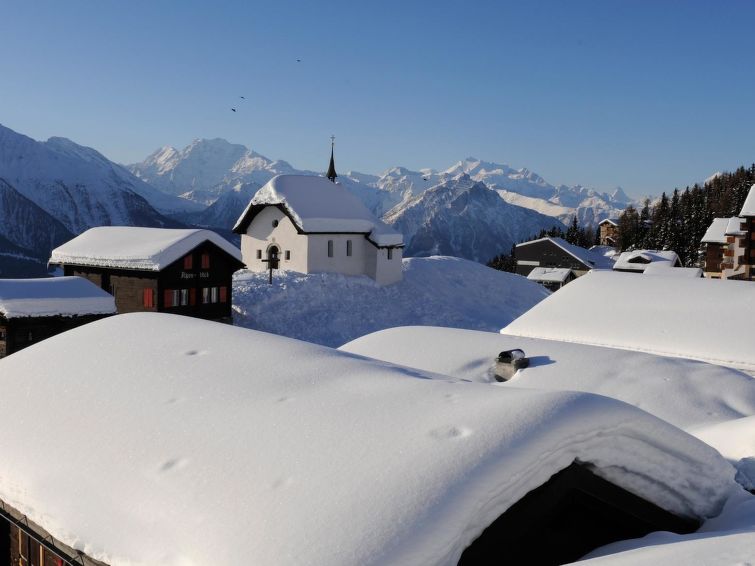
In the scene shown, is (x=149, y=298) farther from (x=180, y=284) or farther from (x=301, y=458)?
(x=301, y=458)

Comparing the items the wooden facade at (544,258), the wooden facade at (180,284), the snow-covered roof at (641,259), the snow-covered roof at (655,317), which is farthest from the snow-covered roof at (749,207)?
the wooden facade at (544,258)

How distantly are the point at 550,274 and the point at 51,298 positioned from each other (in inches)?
2230

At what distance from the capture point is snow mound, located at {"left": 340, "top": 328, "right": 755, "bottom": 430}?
39.0ft

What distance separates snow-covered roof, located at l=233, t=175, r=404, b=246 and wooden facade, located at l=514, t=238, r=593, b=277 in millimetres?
37403

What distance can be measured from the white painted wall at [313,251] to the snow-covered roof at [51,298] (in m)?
16.0

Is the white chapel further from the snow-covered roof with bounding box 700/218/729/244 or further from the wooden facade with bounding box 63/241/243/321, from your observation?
the snow-covered roof with bounding box 700/218/729/244

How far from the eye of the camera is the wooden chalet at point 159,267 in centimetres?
3014

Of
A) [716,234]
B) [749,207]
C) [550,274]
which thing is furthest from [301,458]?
[550,274]

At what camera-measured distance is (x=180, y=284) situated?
31031 millimetres

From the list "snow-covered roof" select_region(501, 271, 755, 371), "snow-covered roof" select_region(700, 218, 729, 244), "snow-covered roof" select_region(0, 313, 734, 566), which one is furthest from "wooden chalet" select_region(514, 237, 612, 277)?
"snow-covered roof" select_region(0, 313, 734, 566)

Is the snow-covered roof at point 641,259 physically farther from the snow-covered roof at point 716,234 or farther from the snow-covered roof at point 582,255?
Result: the snow-covered roof at point 716,234

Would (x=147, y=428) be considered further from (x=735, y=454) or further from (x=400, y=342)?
(x=400, y=342)

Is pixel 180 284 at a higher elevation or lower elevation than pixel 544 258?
lower

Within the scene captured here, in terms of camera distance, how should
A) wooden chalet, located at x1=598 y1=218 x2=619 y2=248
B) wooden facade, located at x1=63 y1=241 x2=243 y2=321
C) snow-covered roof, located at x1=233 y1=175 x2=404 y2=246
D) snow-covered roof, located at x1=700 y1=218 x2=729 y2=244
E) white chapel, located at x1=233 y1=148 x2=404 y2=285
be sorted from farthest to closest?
wooden chalet, located at x1=598 y1=218 x2=619 y2=248 < snow-covered roof, located at x1=700 y1=218 x2=729 y2=244 < snow-covered roof, located at x1=233 y1=175 x2=404 y2=246 < white chapel, located at x1=233 y1=148 x2=404 y2=285 < wooden facade, located at x1=63 y1=241 x2=243 y2=321
